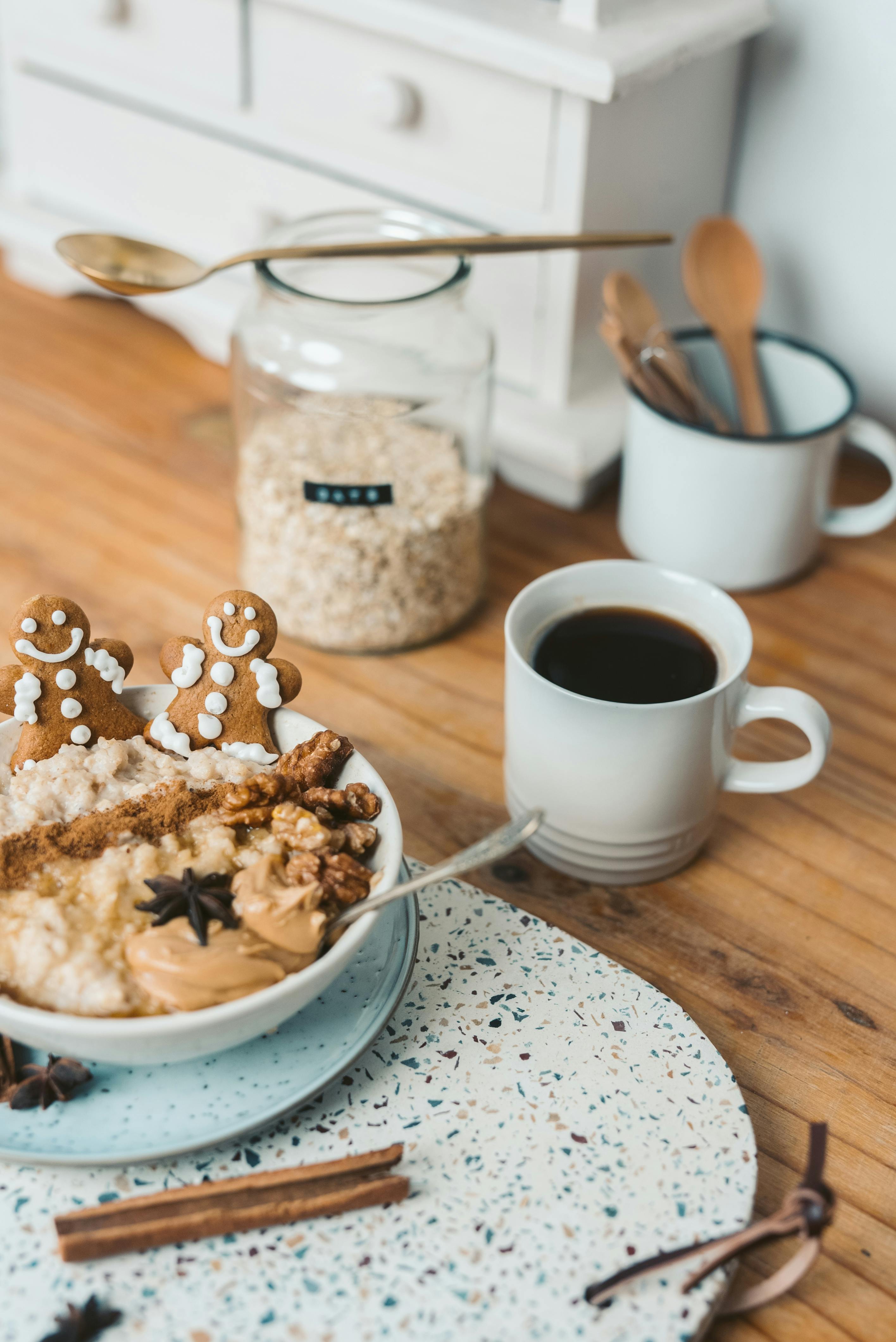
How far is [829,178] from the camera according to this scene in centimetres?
96

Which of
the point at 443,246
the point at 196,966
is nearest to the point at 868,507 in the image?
the point at 443,246

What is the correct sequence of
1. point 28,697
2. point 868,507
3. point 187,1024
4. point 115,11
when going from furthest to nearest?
point 115,11 < point 868,507 < point 28,697 < point 187,1024

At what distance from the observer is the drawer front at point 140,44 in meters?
0.99

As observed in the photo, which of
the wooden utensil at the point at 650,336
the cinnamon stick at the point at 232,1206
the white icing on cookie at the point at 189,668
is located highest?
the wooden utensil at the point at 650,336

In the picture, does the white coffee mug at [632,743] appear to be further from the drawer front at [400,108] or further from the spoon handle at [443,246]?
the drawer front at [400,108]

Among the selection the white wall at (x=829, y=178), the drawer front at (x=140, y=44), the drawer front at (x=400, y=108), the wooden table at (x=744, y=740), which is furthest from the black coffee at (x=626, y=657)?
the drawer front at (x=140, y=44)

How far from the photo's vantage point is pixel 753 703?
0.63 meters

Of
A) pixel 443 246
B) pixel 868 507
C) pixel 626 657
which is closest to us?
pixel 626 657

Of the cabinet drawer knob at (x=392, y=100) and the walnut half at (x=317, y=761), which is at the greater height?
the cabinet drawer knob at (x=392, y=100)

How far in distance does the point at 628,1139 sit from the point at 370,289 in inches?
24.8

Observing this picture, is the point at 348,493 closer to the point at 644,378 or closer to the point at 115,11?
the point at 644,378

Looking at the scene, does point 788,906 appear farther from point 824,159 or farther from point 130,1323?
point 824,159

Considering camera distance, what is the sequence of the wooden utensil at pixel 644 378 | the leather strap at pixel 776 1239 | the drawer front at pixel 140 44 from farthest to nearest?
the drawer front at pixel 140 44 → the wooden utensil at pixel 644 378 → the leather strap at pixel 776 1239

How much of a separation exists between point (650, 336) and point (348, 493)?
27 centimetres
